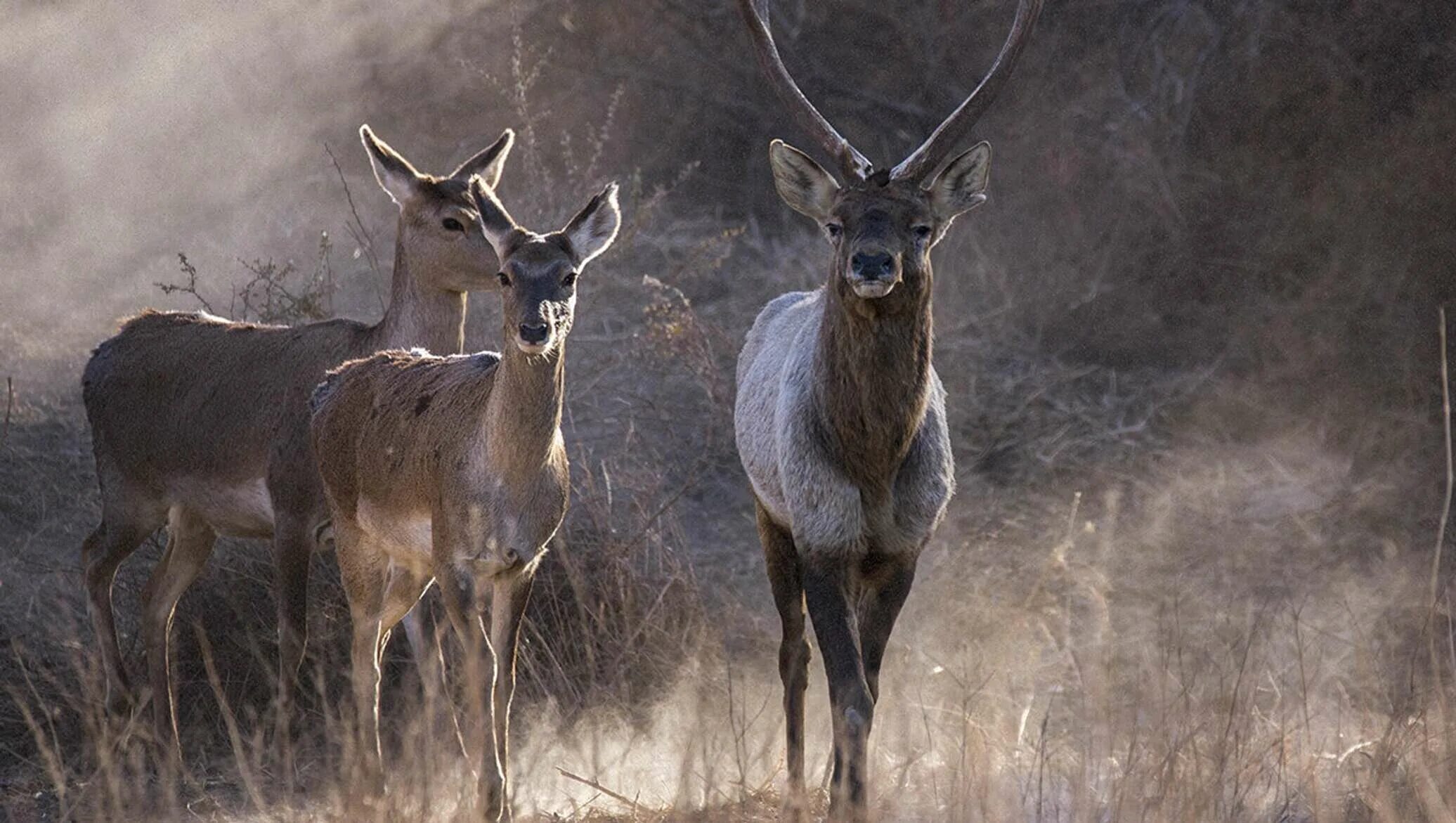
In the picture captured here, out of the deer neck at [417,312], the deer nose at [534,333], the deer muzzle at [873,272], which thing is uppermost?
the deer neck at [417,312]

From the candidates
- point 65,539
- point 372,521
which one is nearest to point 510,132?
point 372,521

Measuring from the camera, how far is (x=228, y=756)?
8656mm

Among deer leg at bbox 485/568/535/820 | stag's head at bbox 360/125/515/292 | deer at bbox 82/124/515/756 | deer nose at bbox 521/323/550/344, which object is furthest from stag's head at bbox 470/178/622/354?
deer at bbox 82/124/515/756

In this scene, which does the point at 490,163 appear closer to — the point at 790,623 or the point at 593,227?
the point at 593,227

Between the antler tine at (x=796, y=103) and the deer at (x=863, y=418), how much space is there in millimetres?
14

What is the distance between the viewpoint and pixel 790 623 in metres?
7.46

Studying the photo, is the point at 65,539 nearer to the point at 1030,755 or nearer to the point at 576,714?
the point at 576,714

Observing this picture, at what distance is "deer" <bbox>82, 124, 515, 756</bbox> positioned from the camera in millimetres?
8727

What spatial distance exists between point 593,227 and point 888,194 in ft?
3.65

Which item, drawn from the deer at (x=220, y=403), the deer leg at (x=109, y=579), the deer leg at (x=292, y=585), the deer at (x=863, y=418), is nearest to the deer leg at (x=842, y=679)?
the deer at (x=863, y=418)

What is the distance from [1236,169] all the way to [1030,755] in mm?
5233

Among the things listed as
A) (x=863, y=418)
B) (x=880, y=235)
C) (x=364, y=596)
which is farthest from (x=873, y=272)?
(x=364, y=596)

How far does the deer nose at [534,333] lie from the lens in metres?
6.68

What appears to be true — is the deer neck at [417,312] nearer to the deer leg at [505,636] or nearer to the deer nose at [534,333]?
the deer leg at [505,636]
